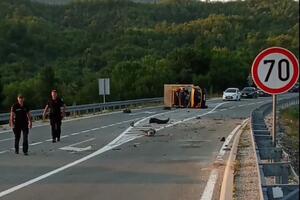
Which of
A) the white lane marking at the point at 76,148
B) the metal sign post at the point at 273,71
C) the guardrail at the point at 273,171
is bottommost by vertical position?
the white lane marking at the point at 76,148

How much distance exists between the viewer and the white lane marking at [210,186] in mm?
9801

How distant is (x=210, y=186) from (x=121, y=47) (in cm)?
10937

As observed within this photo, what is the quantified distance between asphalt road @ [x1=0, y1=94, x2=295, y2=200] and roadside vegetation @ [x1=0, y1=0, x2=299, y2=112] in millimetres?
36410

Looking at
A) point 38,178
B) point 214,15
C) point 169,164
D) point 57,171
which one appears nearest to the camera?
point 38,178

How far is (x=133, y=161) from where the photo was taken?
15.4 meters

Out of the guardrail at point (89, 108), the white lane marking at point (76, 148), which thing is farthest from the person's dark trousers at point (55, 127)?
the guardrail at point (89, 108)

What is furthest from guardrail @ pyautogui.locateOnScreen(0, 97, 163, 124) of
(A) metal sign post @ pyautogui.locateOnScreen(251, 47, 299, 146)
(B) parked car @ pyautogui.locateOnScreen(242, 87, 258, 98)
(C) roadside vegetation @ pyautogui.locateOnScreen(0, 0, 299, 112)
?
(A) metal sign post @ pyautogui.locateOnScreen(251, 47, 299, 146)

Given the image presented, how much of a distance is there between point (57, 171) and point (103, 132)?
12.6m

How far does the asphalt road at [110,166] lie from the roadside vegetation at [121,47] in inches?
1433

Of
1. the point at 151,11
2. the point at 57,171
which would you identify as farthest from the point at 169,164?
the point at 151,11

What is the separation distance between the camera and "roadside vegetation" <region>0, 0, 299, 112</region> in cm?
7462

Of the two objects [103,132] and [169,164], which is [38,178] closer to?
[169,164]

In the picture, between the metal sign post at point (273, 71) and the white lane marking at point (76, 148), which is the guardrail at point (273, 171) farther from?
the white lane marking at point (76, 148)

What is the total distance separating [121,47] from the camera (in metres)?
119
